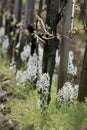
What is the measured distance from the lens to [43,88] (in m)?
9.63

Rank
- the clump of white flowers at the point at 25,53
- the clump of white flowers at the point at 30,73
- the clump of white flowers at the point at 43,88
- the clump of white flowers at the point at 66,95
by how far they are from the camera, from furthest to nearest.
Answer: the clump of white flowers at the point at 25,53
the clump of white flowers at the point at 30,73
the clump of white flowers at the point at 43,88
the clump of white flowers at the point at 66,95

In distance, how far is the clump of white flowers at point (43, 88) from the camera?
9.51m

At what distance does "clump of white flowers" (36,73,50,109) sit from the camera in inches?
374

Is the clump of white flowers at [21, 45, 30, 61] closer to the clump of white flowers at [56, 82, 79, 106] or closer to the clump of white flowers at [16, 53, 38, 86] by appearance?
the clump of white flowers at [16, 53, 38, 86]

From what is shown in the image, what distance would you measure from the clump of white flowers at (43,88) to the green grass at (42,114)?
139 mm

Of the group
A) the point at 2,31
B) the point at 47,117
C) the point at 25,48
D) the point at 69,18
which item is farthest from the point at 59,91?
the point at 2,31

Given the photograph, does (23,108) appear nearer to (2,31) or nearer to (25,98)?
(25,98)

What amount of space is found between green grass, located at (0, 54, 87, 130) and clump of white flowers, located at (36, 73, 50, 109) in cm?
14

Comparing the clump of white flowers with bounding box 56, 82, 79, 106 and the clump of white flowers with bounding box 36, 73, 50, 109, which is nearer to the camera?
the clump of white flowers with bounding box 56, 82, 79, 106

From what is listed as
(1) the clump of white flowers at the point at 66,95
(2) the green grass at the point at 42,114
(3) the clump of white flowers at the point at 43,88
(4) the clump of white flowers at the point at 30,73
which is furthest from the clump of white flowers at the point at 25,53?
(1) the clump of white flowers at the point at 66,95

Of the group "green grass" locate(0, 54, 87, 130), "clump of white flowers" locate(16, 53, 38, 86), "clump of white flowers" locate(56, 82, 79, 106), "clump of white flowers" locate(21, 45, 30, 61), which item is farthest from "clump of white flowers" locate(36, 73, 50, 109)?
"clump of white flowers" locate(21, 45, 30, 61)

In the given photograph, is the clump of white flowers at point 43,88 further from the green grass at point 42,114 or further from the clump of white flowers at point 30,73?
the clump of white flowers at point 30,73

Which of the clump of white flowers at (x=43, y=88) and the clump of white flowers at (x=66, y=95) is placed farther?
the clump of white flowers at (x=43, y=88)

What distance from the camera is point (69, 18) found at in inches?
385
